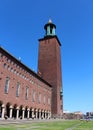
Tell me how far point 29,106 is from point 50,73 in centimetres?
2258

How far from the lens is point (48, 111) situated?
58.7 metres

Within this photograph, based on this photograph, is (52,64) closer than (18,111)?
No

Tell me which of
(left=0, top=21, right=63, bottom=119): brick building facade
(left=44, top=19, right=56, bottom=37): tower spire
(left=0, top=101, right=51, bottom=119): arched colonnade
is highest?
(left=44, top=19, right=56, bottom=37): tower spire

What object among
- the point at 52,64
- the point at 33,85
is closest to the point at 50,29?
the point at 52,64

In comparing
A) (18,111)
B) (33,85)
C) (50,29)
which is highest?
(50,29)

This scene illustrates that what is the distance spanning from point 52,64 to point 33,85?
61.9ft

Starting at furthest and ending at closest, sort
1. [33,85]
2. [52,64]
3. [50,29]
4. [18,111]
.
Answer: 1. [50,29]
2. [52,64]
3. [33,85]
4. [18,111]

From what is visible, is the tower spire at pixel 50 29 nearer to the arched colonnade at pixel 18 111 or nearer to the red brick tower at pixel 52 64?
the red brick tower at pixel 52 64

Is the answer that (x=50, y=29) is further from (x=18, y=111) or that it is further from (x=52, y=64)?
(x=18, y=111)

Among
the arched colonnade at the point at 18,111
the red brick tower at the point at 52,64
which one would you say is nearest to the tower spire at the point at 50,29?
the red brick tower at the point at 52,64

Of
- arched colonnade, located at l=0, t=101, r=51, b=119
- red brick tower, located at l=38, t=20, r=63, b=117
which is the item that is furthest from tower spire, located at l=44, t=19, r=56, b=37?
arched colonnade, located at l=0, t=101, r=51, b=119

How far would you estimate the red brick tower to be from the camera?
6153 cm

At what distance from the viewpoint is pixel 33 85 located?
47.2m

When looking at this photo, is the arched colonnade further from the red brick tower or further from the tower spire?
the tower spire
